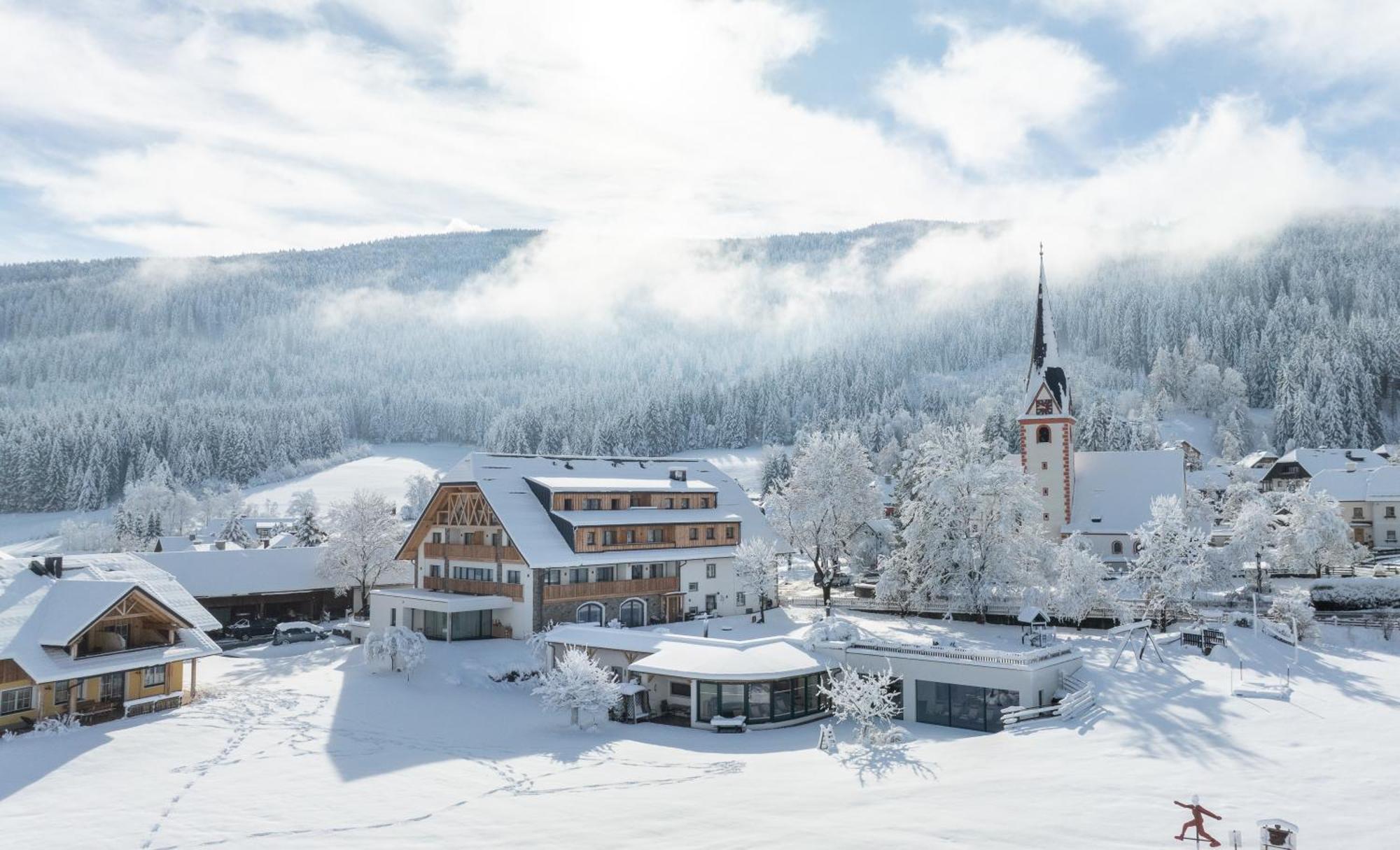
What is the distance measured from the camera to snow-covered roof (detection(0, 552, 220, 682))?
34.0m

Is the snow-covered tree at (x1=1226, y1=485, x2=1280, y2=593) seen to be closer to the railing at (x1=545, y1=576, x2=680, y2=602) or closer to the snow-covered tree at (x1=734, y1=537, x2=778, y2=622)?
the snow-covered tree at (x1=734, y1=537, x2=778, y2=622)

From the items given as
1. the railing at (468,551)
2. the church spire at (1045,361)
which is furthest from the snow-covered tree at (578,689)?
the church spire at (1045,361)

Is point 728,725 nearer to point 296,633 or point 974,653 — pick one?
point 974,653

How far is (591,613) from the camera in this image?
163 feet

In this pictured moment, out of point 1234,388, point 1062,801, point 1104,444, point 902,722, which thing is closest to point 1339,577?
point 902,722

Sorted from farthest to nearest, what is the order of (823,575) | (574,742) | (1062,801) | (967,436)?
(823,575), (967,436), (574,742), (1062,801)

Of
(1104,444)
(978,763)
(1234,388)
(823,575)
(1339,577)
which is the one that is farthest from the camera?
(1234,388)

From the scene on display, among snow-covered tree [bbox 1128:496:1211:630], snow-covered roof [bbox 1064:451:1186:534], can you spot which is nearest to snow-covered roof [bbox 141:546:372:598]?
snow-covered tree [bbox 1128:496:1211:630]

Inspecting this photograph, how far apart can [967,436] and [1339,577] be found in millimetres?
25864

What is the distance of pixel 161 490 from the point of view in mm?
129375

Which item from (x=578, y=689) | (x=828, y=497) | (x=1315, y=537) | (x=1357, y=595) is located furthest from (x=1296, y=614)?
(x=578, y=689)

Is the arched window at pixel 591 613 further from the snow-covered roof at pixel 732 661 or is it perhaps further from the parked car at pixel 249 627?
the parked car at pixel 249 627

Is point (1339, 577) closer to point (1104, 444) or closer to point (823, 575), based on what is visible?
point (823, 575)

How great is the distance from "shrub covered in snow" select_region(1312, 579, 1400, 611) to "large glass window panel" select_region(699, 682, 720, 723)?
40.1m
